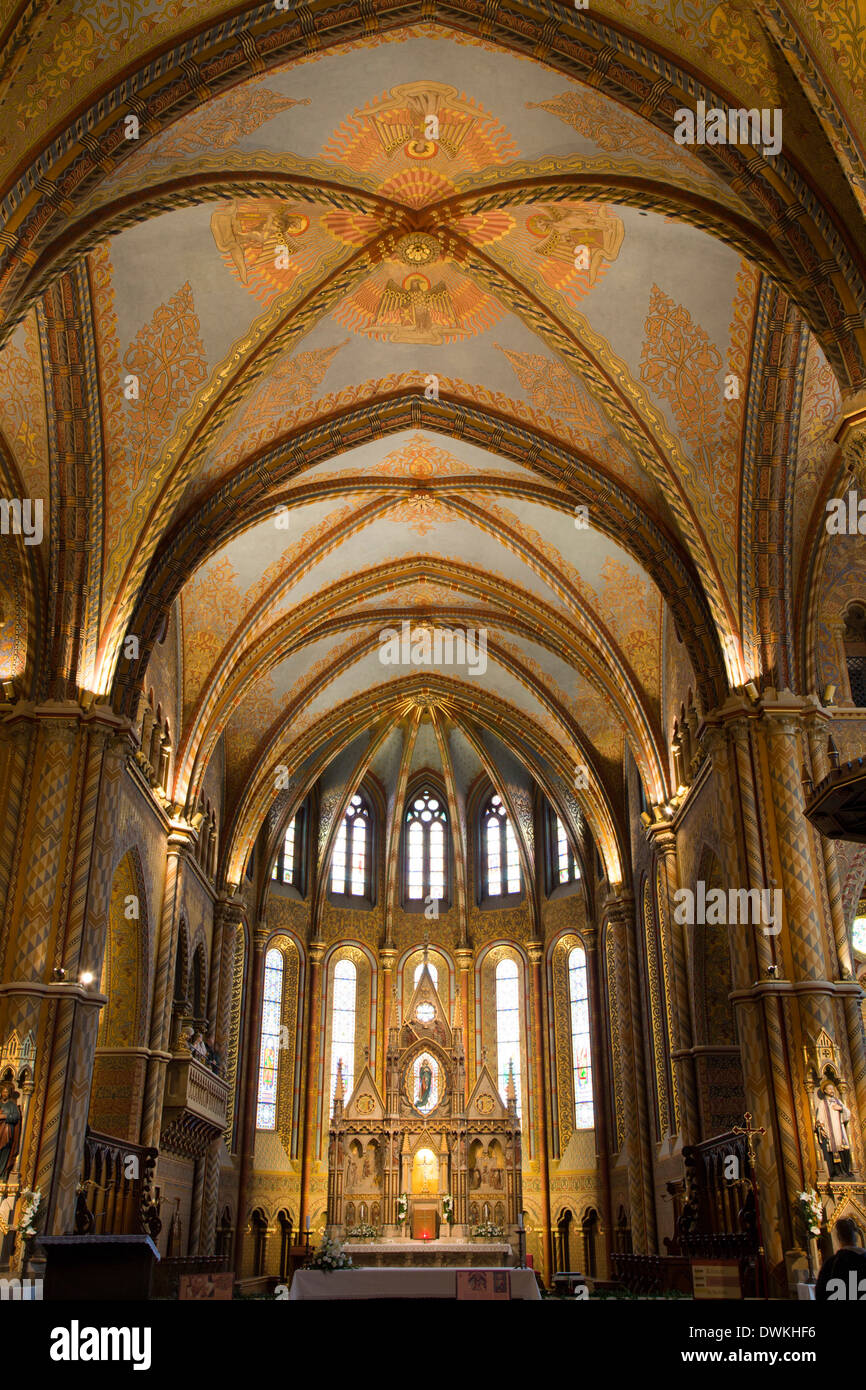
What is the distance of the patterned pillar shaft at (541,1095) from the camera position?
26.6 metres

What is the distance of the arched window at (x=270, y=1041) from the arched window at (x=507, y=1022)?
18.0ft

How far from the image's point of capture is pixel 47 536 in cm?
1592

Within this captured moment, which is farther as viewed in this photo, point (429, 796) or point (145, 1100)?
point (429, 796)

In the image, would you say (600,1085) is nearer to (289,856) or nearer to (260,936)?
(260,936)

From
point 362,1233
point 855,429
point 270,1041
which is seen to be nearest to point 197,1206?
point 362,1233

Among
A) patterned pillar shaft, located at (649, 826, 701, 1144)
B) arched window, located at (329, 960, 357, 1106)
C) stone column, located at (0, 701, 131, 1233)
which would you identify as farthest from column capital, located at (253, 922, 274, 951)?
stone column, located at (0, 701, 131, 1233)

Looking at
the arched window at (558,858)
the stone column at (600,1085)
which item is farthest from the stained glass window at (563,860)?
the stone column at (600,1085)

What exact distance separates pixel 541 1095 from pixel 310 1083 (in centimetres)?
551

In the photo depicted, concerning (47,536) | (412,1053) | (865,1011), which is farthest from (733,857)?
(412,1053)

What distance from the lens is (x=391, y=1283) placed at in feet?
44.2

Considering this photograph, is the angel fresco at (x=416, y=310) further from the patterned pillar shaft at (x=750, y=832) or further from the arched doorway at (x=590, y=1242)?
the arched doorway at (x=590, y=1242)

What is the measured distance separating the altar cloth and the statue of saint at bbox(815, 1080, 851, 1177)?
11.7ft

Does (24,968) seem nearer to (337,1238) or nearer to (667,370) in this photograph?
(667,370)

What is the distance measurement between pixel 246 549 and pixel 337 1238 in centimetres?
1415
